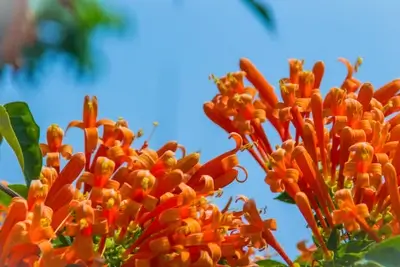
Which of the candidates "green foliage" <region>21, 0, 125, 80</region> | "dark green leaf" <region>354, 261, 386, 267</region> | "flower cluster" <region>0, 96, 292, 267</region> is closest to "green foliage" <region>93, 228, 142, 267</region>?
"flower cluster" <region>0, 96, 292, 267</region>

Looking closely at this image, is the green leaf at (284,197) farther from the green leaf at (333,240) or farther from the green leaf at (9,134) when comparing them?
the green leaf at (9,134)

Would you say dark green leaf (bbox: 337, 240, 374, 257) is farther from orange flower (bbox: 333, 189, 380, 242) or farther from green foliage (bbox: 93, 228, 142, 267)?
green foliage (bbox: 93, 228, 142, 267)

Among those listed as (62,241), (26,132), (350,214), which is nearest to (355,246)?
(350,214)

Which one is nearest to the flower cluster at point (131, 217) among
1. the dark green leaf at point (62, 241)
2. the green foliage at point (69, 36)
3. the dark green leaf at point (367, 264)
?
the dark green leaf at point (62, 241)

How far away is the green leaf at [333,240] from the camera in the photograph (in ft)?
4.00

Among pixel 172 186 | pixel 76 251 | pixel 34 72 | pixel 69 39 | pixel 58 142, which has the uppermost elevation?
pixel 69 39

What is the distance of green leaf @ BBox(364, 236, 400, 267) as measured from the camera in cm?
101

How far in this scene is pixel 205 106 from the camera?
1.55m

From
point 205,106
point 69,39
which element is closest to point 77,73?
point 69,39

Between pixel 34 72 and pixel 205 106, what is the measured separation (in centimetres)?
1747

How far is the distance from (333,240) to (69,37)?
1924 centimetres

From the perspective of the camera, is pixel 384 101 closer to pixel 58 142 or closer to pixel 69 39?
pixel 58 142

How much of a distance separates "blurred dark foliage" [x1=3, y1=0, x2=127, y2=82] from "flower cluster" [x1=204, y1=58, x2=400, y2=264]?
14.1m

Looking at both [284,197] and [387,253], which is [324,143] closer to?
[284,197]
